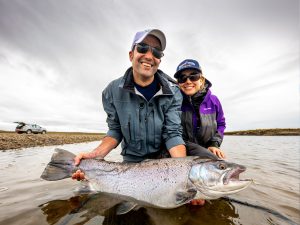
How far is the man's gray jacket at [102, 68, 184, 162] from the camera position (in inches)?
171

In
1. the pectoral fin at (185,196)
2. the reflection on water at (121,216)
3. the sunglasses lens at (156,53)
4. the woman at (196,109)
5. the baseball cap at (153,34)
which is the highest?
the baseball cap at (153,34)

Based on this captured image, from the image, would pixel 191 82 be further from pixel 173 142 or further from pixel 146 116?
pixel 173 142

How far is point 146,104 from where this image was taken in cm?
438

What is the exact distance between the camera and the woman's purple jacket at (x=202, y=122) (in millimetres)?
5094

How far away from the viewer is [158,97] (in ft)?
14.5

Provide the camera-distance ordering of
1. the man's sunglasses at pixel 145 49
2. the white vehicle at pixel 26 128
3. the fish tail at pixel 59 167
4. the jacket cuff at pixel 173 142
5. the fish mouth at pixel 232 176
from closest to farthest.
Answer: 1. the fish mouth at pixel 232 176
2. the fish tail at pixel 59 167
3. the jacket cuff at pixel 173 142
4. the man's sunglasses at pixel 145 49
5. the white vehicle at pixel 26 128

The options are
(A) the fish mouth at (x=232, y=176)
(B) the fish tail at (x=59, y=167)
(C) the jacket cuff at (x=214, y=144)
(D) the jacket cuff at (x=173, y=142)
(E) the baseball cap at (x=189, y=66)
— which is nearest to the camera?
(A) the fish mouth at (x=232, y=176)

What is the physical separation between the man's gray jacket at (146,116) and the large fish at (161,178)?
1.10 m

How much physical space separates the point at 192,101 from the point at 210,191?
9.04ft

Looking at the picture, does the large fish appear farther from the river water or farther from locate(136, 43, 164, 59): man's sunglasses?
locate(136, 43, 164, 59): man's sunglasses

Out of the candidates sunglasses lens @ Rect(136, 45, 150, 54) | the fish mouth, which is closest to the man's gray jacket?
sunglasses lens @ Rect(136, 45, 150, 54)

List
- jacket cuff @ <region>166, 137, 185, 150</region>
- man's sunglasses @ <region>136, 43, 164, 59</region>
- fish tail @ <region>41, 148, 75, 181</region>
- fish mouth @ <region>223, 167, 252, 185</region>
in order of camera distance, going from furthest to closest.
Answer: man's sunglasses @ <region>136, 43, 164, 59</region>, jacket cuff @ <region>166, 137, 185, 150</region>, fish tail @ <region>41, 148, 75, 181</region>, fish mouth @ <region>223, 167, 252, 185</region>

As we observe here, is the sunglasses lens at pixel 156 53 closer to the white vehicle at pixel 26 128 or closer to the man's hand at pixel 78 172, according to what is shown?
the man's hand at pixel 78 172

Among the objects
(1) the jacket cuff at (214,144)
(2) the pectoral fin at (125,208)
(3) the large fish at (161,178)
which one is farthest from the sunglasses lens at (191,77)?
(2) the pectoral fin at (125,208)
